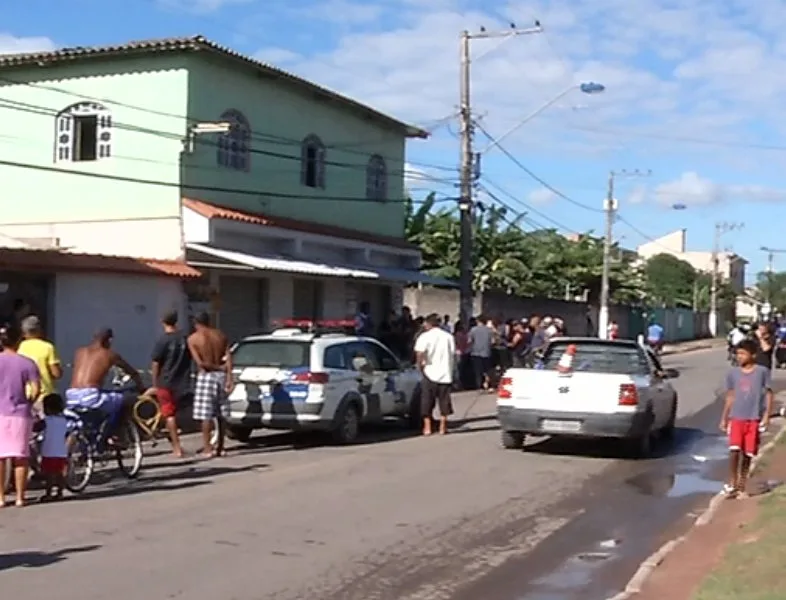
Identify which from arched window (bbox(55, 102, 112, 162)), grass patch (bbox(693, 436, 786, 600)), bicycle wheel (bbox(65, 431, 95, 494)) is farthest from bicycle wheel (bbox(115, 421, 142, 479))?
arched window (bbox(55, 102, 112, 162))

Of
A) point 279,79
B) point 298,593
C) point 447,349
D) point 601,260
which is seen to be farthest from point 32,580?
point 601,260

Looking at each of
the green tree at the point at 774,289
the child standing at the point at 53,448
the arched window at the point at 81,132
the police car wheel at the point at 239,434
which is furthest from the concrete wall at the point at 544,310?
the green tree at the point at 774,289

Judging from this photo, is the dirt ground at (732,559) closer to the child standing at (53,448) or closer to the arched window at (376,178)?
the child standing at (53,448)

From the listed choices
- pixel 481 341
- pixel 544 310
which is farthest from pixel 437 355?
pixel 544 310

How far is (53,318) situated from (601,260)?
134 feet

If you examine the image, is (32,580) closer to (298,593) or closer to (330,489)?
(298,593)

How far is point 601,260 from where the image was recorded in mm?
58219

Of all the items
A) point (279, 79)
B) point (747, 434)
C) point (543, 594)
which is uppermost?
point (279, 79)

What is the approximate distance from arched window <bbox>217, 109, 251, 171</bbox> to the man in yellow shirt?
14.8m

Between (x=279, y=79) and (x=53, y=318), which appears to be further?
(x=279, y=79)

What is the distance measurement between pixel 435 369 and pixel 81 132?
12.4 m

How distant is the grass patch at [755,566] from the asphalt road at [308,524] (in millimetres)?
1266

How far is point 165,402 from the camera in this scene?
51.2ft

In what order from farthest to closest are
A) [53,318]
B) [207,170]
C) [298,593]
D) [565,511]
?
[207,170] → [53,318] → [565,511] → [298,593]
